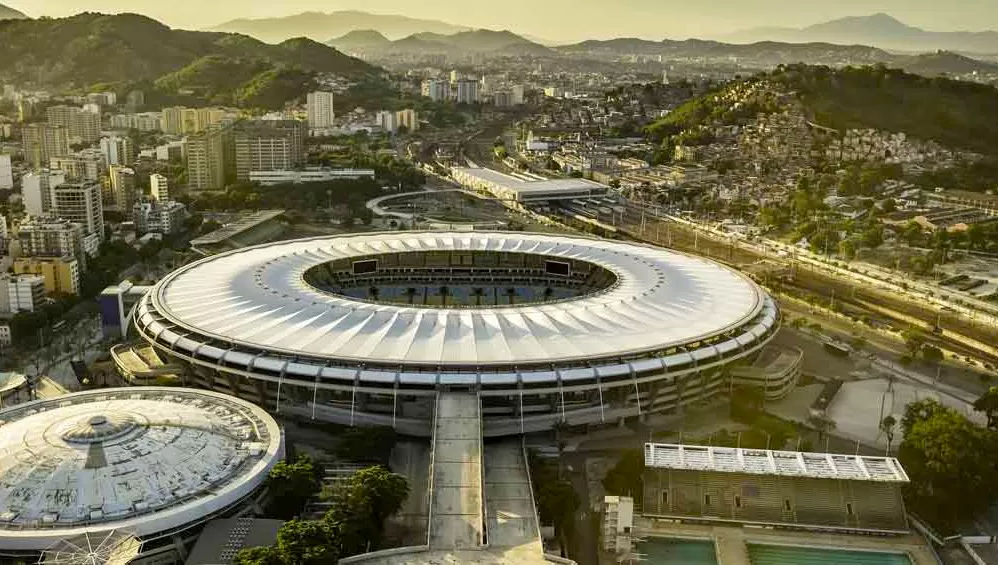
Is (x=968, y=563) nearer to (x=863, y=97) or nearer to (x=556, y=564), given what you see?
(x=556, y=564)

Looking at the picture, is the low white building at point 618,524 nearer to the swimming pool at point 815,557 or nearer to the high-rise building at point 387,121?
the swimming pool at point 815,557

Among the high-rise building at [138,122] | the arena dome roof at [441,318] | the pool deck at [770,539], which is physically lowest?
the pool deck at [770,539]

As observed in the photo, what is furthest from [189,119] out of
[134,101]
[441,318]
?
[441,318]

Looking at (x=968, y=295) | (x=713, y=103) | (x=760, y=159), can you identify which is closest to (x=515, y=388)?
(x=968, y=295)

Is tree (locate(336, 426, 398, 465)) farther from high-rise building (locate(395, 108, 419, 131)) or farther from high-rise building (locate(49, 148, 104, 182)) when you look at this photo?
high-rise building (locate(395, 108, 419, 131))

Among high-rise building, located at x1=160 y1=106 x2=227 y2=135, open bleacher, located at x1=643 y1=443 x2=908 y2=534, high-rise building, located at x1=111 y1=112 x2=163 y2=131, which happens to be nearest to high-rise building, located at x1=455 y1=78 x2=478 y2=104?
high-rise building, located at x1=160 y1=106 x2=227 y2=135

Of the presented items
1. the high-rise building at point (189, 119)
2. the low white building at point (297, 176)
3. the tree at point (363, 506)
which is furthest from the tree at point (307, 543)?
the high-rise building at point (189, 119)

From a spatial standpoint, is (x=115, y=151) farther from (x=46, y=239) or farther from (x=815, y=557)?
(x=815, y=557)
